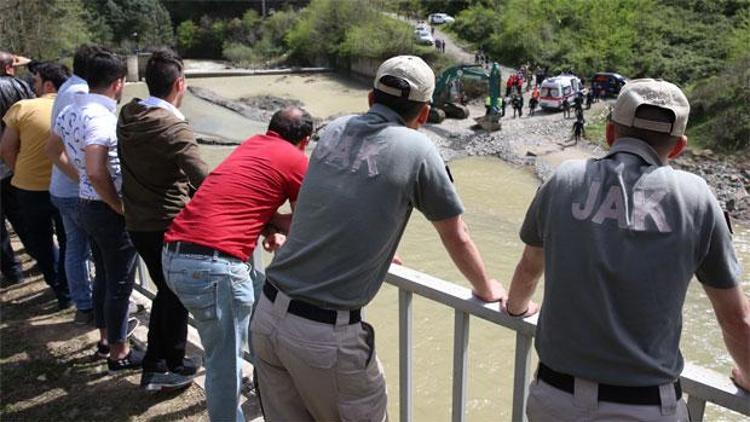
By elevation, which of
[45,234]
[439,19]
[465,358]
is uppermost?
[465,358]

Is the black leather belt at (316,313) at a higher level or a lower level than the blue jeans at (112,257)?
higher

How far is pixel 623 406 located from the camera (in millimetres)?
1677

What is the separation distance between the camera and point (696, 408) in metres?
1.82

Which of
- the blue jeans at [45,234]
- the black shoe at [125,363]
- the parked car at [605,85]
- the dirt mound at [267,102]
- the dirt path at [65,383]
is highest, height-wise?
the blue jeans at [45,234]

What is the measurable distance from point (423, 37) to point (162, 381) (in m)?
40.4

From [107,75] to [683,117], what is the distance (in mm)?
2850

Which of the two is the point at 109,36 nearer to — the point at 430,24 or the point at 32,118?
the point at 430,24

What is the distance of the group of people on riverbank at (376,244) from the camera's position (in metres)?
1.67

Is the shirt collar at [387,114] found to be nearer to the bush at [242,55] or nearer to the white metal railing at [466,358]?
the white metal railing at [466,358]

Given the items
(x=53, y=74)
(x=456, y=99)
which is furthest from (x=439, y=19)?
(x=53, y=74)

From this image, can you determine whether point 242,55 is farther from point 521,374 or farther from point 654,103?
point 654,103

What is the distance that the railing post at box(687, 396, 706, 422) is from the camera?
1806 millimetres

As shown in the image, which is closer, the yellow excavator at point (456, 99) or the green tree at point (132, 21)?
the yellow excavator at point (456, 99)

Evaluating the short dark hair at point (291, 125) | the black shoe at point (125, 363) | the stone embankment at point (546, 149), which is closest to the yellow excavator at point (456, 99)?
the stone embankment at point (546, 149)
